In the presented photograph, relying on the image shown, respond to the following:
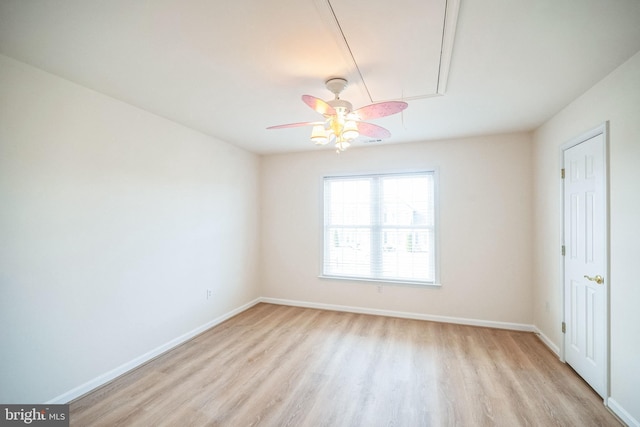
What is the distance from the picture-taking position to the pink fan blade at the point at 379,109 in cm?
174

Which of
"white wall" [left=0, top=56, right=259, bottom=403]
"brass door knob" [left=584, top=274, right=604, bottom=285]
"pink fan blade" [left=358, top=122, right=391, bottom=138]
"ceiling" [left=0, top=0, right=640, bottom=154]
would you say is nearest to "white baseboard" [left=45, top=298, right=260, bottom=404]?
"white wall" [left=0, top=56, right=259, bottom=403]

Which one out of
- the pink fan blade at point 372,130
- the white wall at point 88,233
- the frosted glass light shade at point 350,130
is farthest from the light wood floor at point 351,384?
the pink fan blade at point 372,130

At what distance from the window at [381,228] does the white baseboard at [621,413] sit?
196cm

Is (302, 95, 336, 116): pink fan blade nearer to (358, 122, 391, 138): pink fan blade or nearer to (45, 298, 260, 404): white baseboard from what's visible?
(358, 122, 391, 138): pink fan blade

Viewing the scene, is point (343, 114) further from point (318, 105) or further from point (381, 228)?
point (381, 228)

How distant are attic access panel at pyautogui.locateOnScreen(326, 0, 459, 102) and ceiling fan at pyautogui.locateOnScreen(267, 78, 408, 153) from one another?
269 mm

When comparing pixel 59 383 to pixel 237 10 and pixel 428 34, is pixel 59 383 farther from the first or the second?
pixel 428 34

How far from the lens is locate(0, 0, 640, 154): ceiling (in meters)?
1.43

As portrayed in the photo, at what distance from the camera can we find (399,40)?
166 cm

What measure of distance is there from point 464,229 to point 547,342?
5.01 ft

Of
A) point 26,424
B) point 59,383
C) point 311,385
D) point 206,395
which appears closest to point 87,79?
point 59,383

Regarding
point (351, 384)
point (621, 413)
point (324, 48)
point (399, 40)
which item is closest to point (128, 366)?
point (351, 384)

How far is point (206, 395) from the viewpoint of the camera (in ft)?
7.41

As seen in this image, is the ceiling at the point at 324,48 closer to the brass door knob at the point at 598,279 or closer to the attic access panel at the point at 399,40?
the attic access panel at the point at 399,40
